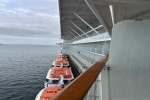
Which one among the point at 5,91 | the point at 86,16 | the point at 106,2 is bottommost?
the point at 5,91

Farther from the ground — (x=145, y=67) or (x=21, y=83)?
(x=145, y=67)

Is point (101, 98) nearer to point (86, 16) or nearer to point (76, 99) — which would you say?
point (76, 99)

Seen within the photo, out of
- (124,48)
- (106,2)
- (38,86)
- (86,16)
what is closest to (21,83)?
(38,86)

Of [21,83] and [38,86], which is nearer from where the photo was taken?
[38,86]

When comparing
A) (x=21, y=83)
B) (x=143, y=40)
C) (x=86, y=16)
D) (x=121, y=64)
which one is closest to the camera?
(x=143, y=40)

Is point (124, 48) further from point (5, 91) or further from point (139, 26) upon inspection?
point (5, 91)

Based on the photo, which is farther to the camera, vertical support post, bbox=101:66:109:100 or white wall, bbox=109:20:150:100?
vertical support post, bbox=101:66:109:100

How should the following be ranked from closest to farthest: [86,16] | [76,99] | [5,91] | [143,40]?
[76,99], [143,40], [86,16], [5,91]

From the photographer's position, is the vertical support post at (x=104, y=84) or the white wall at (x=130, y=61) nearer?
the white wall at (x=130, y=61)

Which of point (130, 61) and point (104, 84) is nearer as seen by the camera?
point (130, 61)

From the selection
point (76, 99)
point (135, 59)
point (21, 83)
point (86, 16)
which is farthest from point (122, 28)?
point (21, 83)

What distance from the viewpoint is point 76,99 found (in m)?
0.77

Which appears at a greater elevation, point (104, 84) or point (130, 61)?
→ point (130, 61)

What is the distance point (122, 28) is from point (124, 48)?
1.03 ft
